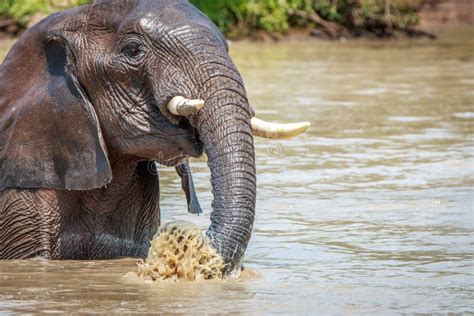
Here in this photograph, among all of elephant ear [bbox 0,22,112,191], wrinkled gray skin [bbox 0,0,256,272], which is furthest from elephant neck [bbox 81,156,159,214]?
elephant ear [bbox 0,22,112,191]

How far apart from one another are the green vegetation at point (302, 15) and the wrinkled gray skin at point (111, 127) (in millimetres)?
23829

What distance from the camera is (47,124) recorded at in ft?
25.0

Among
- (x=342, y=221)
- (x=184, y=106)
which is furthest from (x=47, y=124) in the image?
(x=342, y=221)

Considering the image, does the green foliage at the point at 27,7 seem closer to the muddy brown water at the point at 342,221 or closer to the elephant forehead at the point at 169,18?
the muddy brown water at the point at 342,221

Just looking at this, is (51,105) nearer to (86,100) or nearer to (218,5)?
(86,100)

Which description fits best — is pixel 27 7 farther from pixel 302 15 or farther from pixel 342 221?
pixel 342 221

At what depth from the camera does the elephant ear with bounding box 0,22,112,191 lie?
24.6 feet

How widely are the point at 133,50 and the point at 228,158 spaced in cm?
90

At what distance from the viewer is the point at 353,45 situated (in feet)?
97.8

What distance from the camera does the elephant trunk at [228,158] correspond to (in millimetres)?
6711

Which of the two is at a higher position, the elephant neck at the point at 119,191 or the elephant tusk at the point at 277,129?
the elephant tusk at the point at 277,129

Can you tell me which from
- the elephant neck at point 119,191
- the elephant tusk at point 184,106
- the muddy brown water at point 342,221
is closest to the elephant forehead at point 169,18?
the elephant tusk at point 184,106

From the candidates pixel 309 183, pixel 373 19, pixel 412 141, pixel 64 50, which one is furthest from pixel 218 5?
pixel 64 50

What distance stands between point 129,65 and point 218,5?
25448mm
